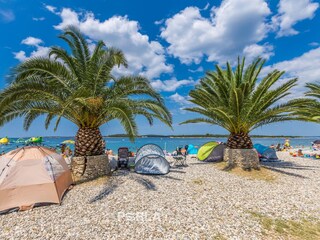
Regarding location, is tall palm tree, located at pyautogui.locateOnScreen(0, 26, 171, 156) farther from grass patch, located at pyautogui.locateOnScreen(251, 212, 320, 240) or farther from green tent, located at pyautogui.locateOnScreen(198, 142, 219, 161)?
green tent, located at pyautogui.locateOnScreen(198, 142, 219, 161)

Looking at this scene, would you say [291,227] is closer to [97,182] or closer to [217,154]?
[97,182]

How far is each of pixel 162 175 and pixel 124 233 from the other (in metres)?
5.65

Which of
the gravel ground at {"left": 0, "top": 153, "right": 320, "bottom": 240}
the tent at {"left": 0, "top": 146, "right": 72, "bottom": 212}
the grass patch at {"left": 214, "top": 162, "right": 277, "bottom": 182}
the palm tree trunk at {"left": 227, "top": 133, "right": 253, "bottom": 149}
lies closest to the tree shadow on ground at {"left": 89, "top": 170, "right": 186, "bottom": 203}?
the gravel ground at {"left": 0, "top": 153, "right": 320, "bottom": 240}

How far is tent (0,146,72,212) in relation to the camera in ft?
21.1

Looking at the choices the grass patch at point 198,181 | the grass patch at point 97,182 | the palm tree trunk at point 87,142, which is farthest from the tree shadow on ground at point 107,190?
the grass patch at point 198,181

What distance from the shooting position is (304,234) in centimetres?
508

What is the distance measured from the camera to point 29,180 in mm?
6754

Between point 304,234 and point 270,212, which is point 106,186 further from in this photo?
point 304,234

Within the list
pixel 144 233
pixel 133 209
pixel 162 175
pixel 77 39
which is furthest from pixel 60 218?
pixel 77 39

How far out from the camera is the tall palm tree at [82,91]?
323 inches

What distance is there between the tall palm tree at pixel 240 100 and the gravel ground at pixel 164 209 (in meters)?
3.47

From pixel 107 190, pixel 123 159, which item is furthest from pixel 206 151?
pixel 107 190

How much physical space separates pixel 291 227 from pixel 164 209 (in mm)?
3300

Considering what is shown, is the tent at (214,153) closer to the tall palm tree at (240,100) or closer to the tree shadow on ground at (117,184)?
the tall palm tree at (240,100)
